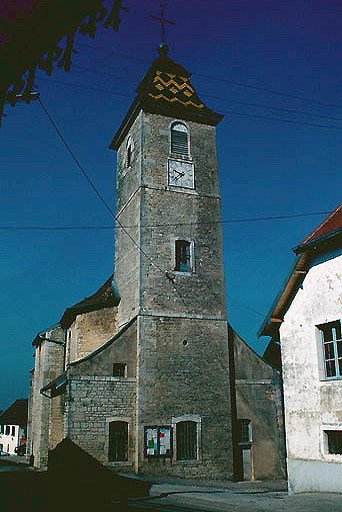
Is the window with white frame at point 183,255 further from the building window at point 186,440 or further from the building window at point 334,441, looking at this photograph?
the building window at point 334,441

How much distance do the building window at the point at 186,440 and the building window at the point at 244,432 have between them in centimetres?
228

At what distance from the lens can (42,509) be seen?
11.4 m

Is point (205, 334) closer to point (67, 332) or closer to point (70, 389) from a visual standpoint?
point (70, 389)

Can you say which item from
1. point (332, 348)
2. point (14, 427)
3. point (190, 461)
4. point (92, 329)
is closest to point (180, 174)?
point (92, 329)

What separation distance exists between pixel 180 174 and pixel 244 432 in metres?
11.3

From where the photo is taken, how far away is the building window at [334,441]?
41.0 ft

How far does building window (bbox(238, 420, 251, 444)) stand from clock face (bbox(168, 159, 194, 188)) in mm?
10304

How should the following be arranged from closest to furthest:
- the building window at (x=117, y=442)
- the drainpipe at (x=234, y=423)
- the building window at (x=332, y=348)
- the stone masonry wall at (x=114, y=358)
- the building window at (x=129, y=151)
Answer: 1. the building window at (x=332, y=348)
2. the building window at (x=117, y=442)
3. the stone masonry wall at (x=114, y=358)
4. the drainpipe at (x=234, y=423)
5. the building window at (x=129, y=151)

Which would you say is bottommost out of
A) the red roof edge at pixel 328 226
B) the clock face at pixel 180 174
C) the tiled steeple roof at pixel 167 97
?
the red roof edge at pixel 328 226

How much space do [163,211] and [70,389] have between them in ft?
27.0

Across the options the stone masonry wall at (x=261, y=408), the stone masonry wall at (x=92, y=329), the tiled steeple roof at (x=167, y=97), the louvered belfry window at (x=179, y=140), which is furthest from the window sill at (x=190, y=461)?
the tiled steeple roof at (x=167, y=97)

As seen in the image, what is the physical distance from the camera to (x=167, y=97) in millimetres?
22984

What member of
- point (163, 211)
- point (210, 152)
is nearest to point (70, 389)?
point (163, 211)

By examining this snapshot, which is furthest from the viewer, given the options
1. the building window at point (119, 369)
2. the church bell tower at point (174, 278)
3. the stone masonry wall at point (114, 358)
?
the building window at point (119, 369)
